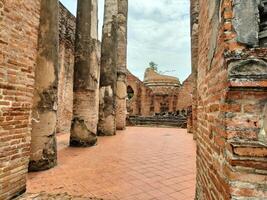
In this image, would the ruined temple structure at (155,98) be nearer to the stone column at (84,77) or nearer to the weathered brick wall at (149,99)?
the weathered brick wall at (149,99)

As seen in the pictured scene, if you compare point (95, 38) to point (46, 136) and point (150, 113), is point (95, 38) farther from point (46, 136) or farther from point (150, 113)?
point (150, 113)

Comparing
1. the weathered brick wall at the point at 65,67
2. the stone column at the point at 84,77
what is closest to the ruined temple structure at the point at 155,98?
the weathered brick wall at the point at 65,67

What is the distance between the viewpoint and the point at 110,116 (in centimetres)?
969

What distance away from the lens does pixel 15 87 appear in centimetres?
302

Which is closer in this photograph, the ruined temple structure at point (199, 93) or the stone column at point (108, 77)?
the ruined temple structure at point (199, 93)

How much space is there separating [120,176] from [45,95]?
86.3 inches

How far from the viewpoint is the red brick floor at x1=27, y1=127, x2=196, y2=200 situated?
3.28 meters

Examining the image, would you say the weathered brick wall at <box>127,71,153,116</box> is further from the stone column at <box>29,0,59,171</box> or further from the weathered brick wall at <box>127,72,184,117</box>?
the stone column at <box>29,0,59,171</box>

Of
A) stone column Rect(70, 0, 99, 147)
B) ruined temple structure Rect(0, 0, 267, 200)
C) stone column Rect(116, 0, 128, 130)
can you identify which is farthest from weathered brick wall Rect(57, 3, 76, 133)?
ruined temple structure Rect(0, 0, 267, 200)

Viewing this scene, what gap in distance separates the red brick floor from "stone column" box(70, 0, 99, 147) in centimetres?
89

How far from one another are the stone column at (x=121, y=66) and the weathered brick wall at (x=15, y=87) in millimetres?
8321

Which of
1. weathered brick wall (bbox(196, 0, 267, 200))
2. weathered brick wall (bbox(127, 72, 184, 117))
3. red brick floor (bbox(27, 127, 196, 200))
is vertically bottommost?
red brick floor (bbox(27, 127, 196, 200))

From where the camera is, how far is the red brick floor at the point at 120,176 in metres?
3.28

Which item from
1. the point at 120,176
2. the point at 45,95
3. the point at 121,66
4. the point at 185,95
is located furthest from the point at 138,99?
the point at 120,176
